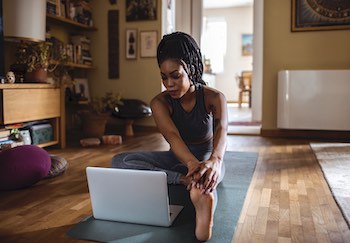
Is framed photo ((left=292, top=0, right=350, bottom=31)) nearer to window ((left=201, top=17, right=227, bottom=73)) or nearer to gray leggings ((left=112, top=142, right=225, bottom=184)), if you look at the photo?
gray leggings ((left=112, top=142, right=225, bottom=184))

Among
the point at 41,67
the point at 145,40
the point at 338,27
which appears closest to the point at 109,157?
the point at 41,67

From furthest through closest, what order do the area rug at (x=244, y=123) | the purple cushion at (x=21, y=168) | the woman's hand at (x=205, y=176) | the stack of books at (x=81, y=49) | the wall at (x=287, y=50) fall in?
the area rug at (x=244, y=123), the stack of books at (x=81, y=49), the wall at (x=287, y=50), the purple cushion at (x=21, y=168), the woman's hand at (x=205, y=176)

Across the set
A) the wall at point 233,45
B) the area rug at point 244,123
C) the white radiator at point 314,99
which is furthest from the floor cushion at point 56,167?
the wall at point 233,45

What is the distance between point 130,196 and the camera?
4.78ft

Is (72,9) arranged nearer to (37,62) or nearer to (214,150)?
(37,62)

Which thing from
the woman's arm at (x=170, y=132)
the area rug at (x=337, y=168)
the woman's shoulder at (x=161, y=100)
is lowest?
the area rug at (x=337, y=168)

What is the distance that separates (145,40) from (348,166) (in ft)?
9.48

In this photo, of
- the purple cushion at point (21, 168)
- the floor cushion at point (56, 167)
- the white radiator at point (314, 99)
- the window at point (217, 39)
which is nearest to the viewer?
the purple cushion at point (21, 168)

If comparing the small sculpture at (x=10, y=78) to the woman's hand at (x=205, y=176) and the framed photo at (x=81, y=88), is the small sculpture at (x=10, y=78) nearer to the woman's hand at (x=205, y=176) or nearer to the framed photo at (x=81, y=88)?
the framed photo at (x=81, y=88)

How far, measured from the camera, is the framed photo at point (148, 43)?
4551mm

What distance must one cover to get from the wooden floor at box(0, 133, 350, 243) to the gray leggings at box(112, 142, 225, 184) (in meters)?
0.27

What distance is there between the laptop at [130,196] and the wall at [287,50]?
9.56 feet

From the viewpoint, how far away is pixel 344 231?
1.44m

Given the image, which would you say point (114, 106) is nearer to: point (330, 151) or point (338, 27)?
point (330, 151)
